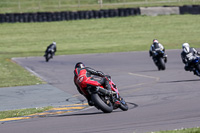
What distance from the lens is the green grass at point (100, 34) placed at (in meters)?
38.3

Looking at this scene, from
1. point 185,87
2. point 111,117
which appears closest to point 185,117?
point 111,117

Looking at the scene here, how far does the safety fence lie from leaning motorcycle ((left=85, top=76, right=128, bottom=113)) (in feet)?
107

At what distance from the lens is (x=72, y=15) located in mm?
45250

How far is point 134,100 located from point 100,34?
29889 mm

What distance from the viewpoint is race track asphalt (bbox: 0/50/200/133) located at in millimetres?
10023

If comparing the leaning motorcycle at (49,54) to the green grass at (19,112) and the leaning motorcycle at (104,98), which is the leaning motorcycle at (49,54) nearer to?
the green grass at (19,112)

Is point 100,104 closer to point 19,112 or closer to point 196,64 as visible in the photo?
point 19,112

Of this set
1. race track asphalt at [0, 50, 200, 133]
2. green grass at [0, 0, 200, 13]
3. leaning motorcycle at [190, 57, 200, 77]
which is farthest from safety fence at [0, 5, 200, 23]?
leaning motorcycle at [190, 57, 200, 77]

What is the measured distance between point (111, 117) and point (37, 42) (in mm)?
31406

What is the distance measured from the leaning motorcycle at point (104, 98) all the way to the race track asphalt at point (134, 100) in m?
0.17

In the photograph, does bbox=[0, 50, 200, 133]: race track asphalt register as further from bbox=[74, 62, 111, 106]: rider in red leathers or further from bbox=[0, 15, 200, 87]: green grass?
bbox=[0, 15, 200, 87]: green grass

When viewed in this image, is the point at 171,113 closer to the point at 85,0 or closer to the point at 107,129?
the point at 107,129

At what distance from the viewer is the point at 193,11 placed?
47219mm

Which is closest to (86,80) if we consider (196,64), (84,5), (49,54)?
(196,64)
